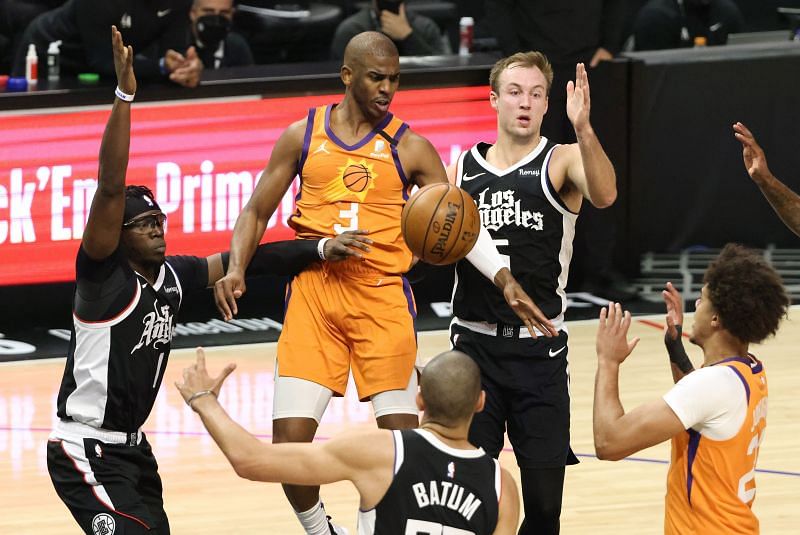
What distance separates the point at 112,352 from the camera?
5770 mm

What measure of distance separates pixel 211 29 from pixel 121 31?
1.05 m

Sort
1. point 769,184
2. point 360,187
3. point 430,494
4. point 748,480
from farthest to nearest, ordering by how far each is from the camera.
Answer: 1. point 360,187
2. point 769,184
3. point 748,480
4. point 430,494

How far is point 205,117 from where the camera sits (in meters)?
11.0

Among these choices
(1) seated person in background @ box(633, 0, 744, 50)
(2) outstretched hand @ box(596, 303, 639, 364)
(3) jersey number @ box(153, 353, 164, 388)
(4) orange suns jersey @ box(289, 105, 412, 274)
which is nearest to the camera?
(2) outstretched hand @ box(596, 303, 639, 364)

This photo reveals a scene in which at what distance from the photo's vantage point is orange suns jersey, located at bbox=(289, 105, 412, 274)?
656 cm

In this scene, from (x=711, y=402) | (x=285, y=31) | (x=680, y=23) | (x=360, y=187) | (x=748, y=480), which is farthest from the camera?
(x=285, y=31)

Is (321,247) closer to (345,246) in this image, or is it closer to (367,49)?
(345,246)

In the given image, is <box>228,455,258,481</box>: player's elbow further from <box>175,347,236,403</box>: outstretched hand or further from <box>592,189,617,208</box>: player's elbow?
<box>592,189,617,208</box>: player's elbow

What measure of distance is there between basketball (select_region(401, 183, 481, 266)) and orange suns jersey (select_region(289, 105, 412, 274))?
1.29 feet

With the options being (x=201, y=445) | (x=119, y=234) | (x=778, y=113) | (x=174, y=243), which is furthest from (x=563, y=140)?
(x=119, y=234)

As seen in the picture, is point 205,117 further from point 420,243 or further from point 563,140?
point 420,243

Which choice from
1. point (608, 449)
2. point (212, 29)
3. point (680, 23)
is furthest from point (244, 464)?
point (680, 23)

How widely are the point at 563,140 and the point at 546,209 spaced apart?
5.26 metres

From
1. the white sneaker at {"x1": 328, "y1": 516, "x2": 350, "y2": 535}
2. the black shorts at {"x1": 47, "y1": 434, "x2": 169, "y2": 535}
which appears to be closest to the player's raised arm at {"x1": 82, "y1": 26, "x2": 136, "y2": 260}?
the black shorts at {"x1": 47, "y1": 434, "x2": 169, "y2": 535}
